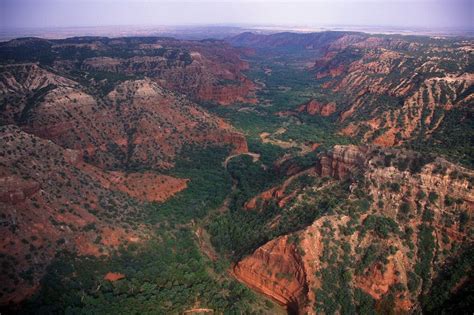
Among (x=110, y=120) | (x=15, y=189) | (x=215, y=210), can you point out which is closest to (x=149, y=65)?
(x=110, y=120)

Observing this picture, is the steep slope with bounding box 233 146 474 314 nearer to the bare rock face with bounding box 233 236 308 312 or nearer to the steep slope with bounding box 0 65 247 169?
the bare rock face with bounding box 233 236 308 312

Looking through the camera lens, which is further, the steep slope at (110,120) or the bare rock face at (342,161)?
the steep slope at (110,120)

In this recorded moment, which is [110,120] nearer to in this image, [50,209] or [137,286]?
[50,209]

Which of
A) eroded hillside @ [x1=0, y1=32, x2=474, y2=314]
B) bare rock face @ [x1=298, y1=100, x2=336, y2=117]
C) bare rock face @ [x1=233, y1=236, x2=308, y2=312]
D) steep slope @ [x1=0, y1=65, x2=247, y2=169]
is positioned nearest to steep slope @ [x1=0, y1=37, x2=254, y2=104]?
bare rock face @ [x1=298, y1=100, x2=336, y2=117]

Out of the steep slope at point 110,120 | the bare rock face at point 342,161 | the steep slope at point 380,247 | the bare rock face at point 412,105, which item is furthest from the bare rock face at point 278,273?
the bare rock face at point 412,105

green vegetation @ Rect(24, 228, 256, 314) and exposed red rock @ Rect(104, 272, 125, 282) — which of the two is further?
exposed red rock @ Rect(104, 272, 125, 282)

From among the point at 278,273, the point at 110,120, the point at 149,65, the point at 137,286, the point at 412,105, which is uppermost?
the point at 149,65

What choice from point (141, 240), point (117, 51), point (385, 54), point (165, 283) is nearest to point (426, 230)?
point (165, 283)

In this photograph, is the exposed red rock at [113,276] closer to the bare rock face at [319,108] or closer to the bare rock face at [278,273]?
the bare rock face at [278,273]
